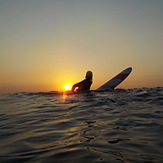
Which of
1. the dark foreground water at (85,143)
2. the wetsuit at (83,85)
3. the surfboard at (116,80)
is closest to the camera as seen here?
the dark foreground water at (85,143)

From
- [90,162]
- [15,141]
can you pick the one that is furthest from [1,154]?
[90,162]

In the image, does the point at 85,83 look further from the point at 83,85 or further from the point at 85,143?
the point at 85,143

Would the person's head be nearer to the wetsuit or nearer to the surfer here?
the surfer

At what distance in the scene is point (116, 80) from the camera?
17.4 metres

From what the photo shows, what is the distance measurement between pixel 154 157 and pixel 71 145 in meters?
1.25

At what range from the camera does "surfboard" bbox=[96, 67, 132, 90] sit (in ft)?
54.2

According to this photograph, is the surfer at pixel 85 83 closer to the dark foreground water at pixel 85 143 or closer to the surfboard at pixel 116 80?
the surfboard at pixel 116 80

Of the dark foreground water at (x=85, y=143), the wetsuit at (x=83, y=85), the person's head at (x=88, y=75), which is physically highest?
the person's head at (x=88, y=75)

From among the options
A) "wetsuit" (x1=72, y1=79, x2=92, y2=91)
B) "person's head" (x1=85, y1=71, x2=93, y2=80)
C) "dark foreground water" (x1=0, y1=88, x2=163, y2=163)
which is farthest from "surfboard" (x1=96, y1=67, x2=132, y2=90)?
"dark foreground water" (x1=0, y1=88, x2=163, y2=163)

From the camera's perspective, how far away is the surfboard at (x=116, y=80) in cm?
1652

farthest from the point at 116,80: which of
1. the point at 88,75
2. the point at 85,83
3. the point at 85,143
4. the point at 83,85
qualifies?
the point at 85,143

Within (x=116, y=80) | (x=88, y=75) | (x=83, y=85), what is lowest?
(x=83, y=85)

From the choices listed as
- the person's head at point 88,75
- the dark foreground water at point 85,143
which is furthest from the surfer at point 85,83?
Answer: the dark foreground water at point 85,143

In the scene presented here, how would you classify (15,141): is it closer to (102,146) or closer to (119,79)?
(102,146)
